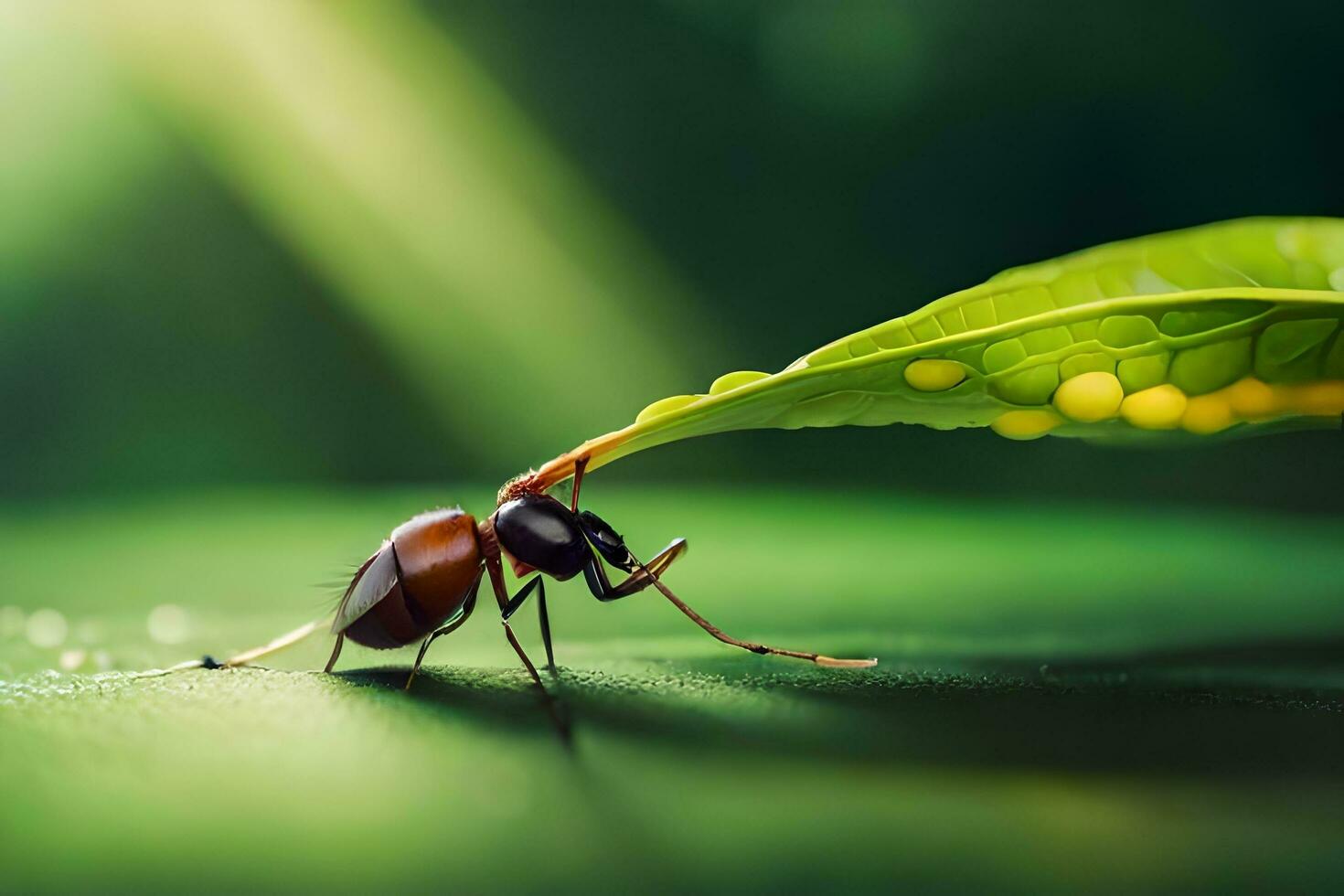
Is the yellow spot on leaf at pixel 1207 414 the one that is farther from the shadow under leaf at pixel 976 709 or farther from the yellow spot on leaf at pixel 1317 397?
the shadow under leaf at pixel 976 709

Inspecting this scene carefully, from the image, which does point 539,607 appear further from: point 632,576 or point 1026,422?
point 1026,422

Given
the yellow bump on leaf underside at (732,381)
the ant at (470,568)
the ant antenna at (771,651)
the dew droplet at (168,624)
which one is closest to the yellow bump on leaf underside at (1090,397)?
the yellow bump on leaf underside at (732,381)

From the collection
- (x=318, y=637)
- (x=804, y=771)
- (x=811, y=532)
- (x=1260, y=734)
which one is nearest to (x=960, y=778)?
(x=804, y=771)

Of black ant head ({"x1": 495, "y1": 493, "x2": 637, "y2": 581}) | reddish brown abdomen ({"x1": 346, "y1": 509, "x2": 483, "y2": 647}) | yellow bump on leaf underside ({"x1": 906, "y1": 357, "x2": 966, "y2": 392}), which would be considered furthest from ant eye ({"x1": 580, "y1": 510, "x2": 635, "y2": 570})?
yellow bump on leaf underside ({"x1": 906, "y1": 357, "x2": 966, "y2": 392})

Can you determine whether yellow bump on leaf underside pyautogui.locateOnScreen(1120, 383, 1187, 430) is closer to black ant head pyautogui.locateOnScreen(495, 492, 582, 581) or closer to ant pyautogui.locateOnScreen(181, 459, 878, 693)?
ant pyautogui.locateOnScreen(181, 459, 878, 693)

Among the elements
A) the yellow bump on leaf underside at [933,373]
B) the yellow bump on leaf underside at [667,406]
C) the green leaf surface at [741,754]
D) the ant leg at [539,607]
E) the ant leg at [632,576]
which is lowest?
the green leaf surface at [741,754]

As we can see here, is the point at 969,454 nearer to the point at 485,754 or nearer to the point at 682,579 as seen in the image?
the point at 682,579
